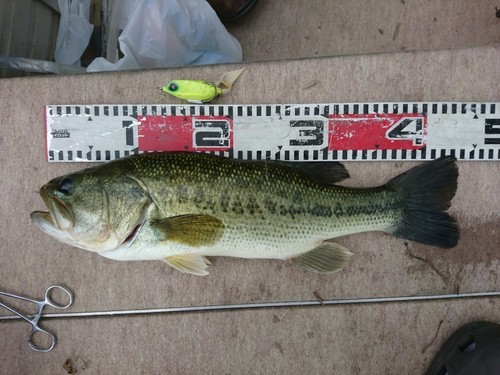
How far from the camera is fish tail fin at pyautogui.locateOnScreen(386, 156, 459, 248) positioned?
5.78 feet

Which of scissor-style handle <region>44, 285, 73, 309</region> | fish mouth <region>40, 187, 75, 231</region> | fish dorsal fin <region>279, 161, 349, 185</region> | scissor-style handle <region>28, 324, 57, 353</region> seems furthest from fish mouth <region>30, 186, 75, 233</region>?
fish dorsal fin <region>279, 161, 349, 185</region>

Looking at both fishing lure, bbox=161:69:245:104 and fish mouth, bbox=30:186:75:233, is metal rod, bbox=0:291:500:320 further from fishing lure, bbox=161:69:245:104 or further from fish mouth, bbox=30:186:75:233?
fishing lure, bbox=161:69:245:104

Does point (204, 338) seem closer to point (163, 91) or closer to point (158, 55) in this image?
point (163, 91)

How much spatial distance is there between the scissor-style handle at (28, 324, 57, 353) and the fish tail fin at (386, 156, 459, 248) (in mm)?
1585

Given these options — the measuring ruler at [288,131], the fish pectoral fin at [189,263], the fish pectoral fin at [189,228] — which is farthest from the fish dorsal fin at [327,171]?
the fish pectoral fin at [189,263]

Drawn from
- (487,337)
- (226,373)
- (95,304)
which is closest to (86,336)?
(95,304)

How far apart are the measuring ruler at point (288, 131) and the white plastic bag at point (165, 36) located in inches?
12.0

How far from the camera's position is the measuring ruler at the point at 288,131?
1.86 m

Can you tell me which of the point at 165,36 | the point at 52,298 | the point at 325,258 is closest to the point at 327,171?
the point at 325,258

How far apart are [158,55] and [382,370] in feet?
5.85

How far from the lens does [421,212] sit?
1.77 m

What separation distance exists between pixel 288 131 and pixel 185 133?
446mm

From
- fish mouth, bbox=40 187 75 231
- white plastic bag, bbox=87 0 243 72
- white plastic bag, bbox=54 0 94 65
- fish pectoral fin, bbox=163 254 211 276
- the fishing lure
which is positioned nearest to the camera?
fish mouth, bbox=40 187 75 231

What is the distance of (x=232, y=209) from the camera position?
1622 mm
